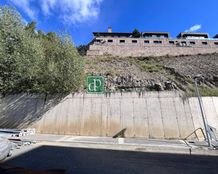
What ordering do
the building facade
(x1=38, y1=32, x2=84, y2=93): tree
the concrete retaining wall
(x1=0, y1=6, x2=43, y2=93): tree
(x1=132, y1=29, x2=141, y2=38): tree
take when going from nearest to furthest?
the concrete retaining wall
(x1=38, y1=32, x2=84, y2=93): tree
(x1=0, y1=6, x2=43, y2=93): tree
the building facade
(x1=132, y1=29, x2=141, y2=38): tree

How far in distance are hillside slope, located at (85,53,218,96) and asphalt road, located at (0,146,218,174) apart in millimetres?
8281

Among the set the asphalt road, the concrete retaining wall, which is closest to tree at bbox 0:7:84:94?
the concrete retaining wall

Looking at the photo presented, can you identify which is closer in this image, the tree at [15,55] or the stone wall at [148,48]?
the tree at [15,55]

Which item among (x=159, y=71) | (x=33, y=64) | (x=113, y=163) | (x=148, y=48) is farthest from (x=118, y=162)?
(x=148, y=48)

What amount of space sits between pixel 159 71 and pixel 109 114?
14608 mm

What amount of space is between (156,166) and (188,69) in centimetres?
2258

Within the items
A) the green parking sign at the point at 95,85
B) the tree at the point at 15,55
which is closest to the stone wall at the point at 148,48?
the tree at the point at 15,55

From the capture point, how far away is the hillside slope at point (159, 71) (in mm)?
18072

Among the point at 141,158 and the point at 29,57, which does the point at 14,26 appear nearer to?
the point at 29,57

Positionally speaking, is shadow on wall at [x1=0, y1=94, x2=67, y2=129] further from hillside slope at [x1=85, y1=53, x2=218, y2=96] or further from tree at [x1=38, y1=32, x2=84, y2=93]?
hillside slope at [x1=85, y1=53, x2=218, y2=96]

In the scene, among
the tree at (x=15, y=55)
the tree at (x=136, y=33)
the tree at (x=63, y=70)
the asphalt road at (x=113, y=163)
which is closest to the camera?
the asphalt road at (x=113, y=163)

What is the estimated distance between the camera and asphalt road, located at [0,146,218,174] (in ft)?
18.1

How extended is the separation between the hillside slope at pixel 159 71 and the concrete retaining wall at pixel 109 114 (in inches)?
101

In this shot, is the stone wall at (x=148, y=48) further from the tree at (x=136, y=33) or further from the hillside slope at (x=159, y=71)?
the tree at (x=136, y=33)
